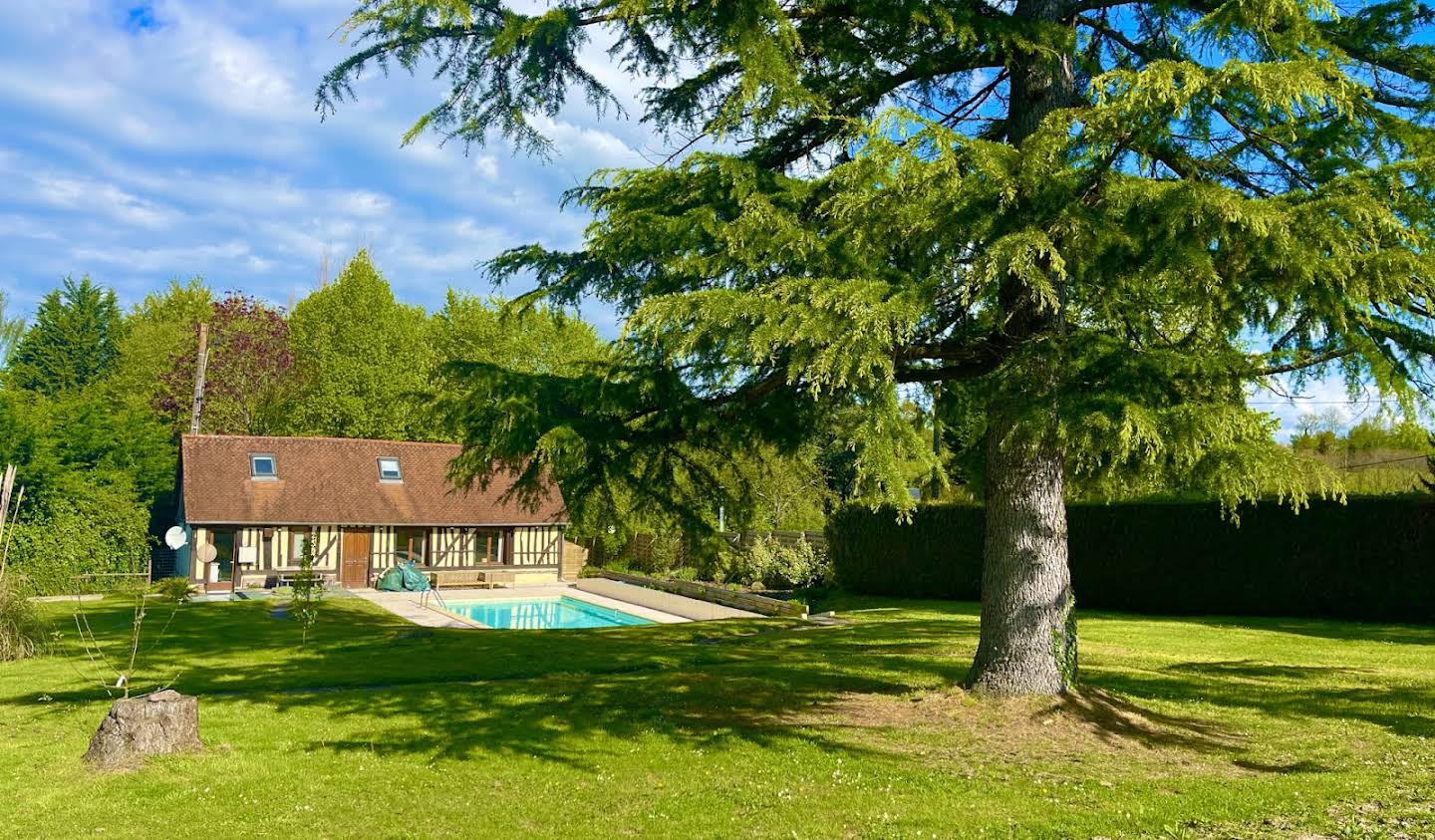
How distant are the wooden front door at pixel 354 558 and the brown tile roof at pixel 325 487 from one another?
0.81 metres

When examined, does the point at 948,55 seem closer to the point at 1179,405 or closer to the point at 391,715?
the point at 1179,405

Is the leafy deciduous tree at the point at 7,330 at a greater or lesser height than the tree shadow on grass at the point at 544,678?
greater

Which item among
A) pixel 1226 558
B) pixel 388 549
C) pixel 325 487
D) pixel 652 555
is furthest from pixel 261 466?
pixel 1226 558

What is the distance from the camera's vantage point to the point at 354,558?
101 ft

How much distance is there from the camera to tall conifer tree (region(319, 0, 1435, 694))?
6324 mm

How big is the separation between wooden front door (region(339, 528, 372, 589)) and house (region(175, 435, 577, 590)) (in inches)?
1.2

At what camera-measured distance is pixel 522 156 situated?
10070 millimetres

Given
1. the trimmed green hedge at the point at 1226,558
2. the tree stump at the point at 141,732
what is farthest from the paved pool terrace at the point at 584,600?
the tree stump at the point at 141,732

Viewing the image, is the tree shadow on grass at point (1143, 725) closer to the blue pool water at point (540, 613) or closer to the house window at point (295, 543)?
the blue pool water at point (540, 613)

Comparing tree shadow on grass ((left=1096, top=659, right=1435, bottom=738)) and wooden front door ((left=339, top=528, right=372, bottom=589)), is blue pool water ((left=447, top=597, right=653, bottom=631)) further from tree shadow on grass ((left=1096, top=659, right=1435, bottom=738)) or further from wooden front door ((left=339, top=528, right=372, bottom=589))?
tree shadow on grass ((left=1096, top=659, right=1435, bottom=738))

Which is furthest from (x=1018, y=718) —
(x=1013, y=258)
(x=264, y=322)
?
(x=264, y=322)

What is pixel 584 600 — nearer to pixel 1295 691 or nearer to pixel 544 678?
pixel 544 678

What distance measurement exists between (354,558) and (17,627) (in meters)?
17.5

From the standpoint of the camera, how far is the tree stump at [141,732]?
25.6 feet
